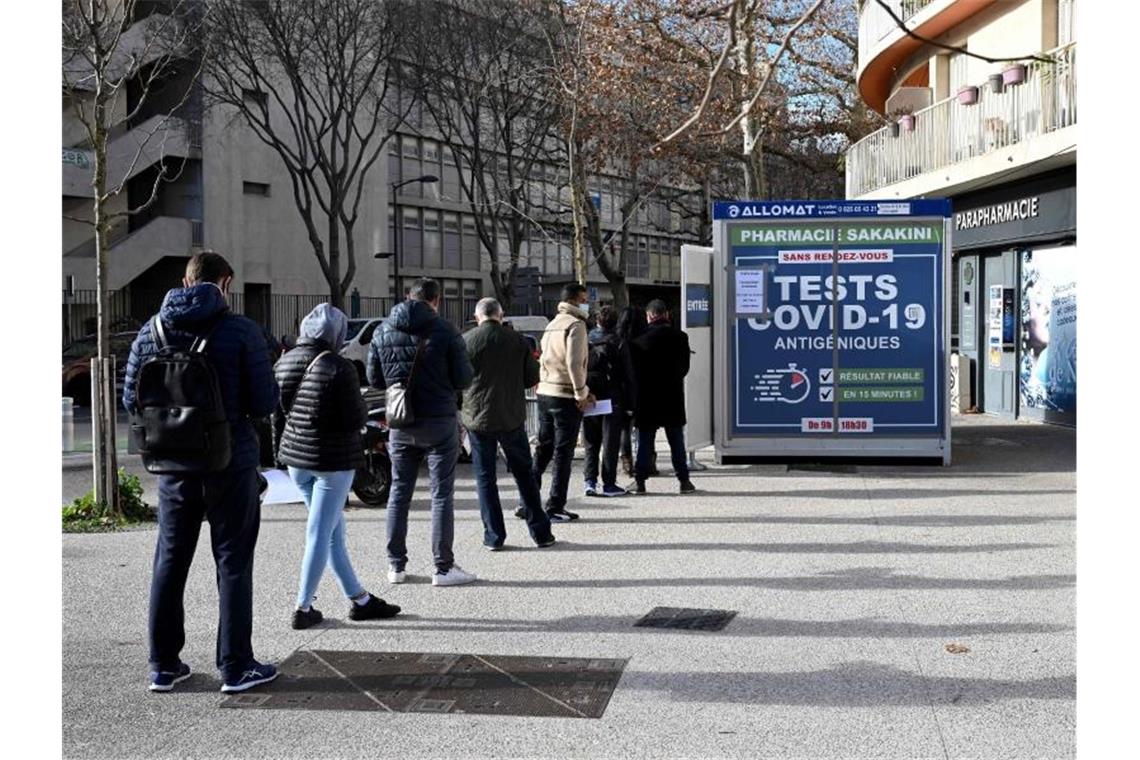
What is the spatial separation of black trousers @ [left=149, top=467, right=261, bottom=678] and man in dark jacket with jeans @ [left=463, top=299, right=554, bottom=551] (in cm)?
306

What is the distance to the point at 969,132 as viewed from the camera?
63.0ft

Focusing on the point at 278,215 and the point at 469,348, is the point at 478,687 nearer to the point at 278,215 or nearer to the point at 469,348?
the point at 469,348

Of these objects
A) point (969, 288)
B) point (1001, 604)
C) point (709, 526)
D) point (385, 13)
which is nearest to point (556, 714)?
point (1001, 604)

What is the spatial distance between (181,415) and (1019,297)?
50.8 feet

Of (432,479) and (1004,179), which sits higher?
(1004,179)

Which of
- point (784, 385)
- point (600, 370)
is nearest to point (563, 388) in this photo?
point (600, 370)

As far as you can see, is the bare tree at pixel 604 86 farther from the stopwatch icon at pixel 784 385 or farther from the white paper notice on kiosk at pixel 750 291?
the stopwatch icon at pixel 784 385

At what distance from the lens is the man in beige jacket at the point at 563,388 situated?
10.0 meters

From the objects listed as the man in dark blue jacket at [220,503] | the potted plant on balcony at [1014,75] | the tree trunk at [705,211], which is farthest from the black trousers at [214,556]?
the tree trunk at [705,211]

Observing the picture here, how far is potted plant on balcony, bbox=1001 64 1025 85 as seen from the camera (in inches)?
679

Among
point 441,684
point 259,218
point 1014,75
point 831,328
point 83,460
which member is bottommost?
point 441,684

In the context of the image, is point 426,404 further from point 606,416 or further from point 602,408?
point 606,416

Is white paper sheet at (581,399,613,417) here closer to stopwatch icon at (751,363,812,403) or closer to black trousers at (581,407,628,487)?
black trousers at (581,407,628,487)
